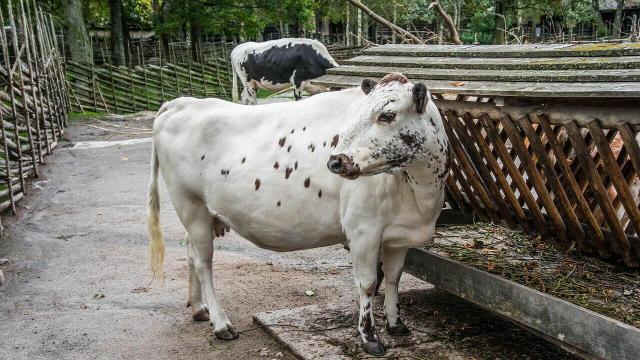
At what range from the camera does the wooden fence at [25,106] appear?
29.0 feet

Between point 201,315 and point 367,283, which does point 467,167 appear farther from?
point 201,315

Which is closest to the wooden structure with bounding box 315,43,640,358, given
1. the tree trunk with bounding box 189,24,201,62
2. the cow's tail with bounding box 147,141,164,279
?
the cow's tail with bounding box 147,141,164,279

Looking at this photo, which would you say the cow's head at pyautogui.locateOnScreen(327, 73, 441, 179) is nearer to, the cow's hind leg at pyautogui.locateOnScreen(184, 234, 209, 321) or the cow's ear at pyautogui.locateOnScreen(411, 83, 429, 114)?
the cow's ear at pyautogui.locateOnScreen(411, 83, 429, 114)

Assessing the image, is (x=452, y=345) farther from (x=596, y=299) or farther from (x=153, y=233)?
(x=153, y=233)

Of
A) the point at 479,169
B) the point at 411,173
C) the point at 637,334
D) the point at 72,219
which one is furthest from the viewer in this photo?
the point at 72,219

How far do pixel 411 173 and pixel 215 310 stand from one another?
1.81 m

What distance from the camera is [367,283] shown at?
13.4ft

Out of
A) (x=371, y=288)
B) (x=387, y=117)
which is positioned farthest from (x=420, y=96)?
(x=371, y=288)

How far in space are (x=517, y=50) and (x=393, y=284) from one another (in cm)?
163

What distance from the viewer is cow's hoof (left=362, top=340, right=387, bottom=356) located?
414 cm

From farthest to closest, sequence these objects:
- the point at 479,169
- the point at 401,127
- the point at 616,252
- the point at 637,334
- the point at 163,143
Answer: the point at 163,143 → the point at 479,169 → the point at 616,252 → the point at 401,127 → the point at 637,334

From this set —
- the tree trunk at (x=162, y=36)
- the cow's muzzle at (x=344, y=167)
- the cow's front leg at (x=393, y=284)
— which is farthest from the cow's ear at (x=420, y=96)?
the tree trunk at (x=162, y=36)

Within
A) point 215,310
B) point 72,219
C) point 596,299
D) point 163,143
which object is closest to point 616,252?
point 596,299

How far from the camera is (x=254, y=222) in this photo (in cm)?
446
